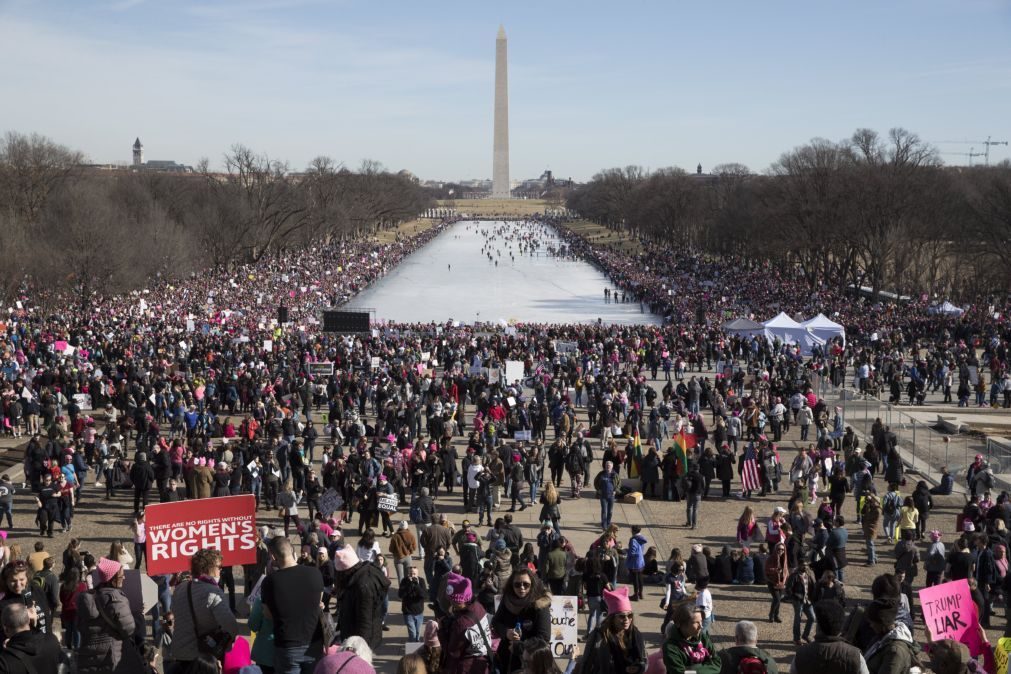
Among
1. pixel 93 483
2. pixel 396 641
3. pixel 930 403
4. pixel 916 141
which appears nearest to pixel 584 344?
pixel 930 403

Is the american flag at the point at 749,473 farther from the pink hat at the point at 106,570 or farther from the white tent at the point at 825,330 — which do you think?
the white tent at the point at 825,330

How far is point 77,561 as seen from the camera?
11.4 meters

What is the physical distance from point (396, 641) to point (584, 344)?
24179 mm

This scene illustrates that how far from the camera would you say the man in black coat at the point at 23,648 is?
645 centimetres

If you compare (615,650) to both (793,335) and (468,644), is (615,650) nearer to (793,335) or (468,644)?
(468,644)

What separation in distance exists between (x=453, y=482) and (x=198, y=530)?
32.0 ft

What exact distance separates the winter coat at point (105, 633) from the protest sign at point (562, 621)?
12.0ft

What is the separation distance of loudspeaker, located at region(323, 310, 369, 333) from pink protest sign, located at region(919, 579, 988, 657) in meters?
31.6

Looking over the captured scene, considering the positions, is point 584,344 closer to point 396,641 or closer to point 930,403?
point 930,403

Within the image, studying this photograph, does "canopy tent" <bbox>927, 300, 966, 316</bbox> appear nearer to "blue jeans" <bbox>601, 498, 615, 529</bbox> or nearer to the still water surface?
the still water surface

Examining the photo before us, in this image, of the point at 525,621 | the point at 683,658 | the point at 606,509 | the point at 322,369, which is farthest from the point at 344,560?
the point at 322,369

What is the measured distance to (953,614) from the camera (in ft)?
30.5

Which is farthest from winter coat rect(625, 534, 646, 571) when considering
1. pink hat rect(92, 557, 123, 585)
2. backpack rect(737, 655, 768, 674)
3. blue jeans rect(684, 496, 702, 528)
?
backpack rect(737, 655, 768, 674)

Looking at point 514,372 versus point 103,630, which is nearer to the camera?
point 103,630
